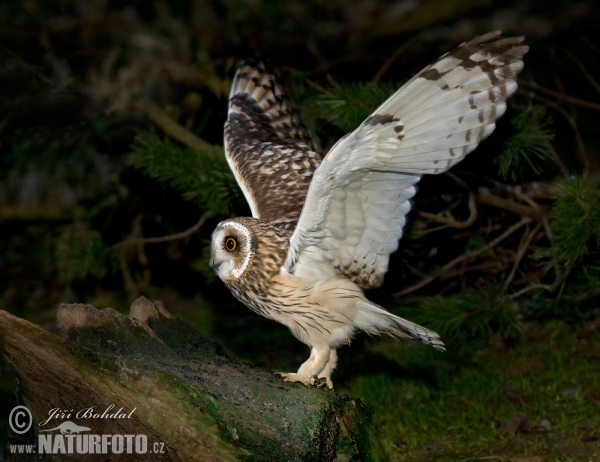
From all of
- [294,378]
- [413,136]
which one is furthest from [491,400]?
[413,136]

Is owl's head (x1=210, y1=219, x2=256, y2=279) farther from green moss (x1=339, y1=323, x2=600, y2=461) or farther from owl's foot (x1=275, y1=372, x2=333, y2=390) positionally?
green moss (x1=339, y1=323, x2=600, y2=461)

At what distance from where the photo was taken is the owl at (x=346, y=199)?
7.20ft

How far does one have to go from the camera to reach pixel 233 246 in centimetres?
262

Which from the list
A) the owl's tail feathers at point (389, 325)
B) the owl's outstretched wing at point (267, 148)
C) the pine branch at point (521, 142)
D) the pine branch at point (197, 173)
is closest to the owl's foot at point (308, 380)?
the owl's tail feathers at point (389, 325)

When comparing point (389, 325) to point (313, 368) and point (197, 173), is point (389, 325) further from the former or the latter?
point (197, 173)

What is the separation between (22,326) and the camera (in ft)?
6.21

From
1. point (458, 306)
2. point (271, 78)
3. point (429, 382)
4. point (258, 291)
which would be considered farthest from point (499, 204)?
point (258, 291)

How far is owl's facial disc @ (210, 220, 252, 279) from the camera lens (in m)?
2.62

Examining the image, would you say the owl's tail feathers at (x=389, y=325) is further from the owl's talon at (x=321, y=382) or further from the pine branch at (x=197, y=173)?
the pine branch at (x=197, y=173)

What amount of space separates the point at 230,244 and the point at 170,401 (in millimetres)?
811

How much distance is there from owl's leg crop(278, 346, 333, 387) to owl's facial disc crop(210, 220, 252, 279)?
16.4 inches

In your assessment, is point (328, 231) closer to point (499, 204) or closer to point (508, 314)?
point (508, 314)

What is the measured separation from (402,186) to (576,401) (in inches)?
63.6

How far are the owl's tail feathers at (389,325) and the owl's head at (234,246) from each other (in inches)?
18.4
